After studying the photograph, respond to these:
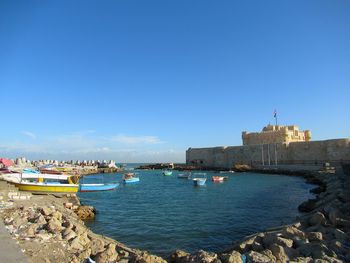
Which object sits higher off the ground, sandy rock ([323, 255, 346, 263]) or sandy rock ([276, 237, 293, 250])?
sandy rock ([276, 237, 293, 250])

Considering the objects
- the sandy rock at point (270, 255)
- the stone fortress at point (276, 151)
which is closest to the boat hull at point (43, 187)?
the sandy rock at point (270, 255)

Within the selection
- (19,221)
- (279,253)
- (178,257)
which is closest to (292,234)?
(279,253)

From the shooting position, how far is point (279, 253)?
7.26 metres

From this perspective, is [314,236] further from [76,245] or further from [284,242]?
[76,245]

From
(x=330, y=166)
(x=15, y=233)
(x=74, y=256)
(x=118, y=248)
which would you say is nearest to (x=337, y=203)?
(x=118, y=248)

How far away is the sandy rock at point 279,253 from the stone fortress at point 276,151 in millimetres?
45463

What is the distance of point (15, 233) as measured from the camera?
816 cm

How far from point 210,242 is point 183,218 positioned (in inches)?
175

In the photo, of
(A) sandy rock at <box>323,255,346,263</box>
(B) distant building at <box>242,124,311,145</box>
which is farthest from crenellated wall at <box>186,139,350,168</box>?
(A) sandy rock at <box>323,255,346,263</box>

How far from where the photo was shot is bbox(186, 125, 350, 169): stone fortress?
1973 inches

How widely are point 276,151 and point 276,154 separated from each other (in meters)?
0.56

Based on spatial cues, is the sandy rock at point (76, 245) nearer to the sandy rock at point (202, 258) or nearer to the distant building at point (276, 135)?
the sandy rock at point (202, 258)

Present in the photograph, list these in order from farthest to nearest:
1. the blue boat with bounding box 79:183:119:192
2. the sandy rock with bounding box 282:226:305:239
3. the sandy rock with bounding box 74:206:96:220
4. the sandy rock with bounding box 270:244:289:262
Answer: the blue boat with bounding box 79:183:119:192
the sandy rock with bounding box 74:206:96:220
the sandy rock with bounding box 282:226:305:239
the sandy rock with bounding box 270:244:289:262

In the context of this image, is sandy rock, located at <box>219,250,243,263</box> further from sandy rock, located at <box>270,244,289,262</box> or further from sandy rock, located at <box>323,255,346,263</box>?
sandy rock, located at <box>323,255,346,263</box>
